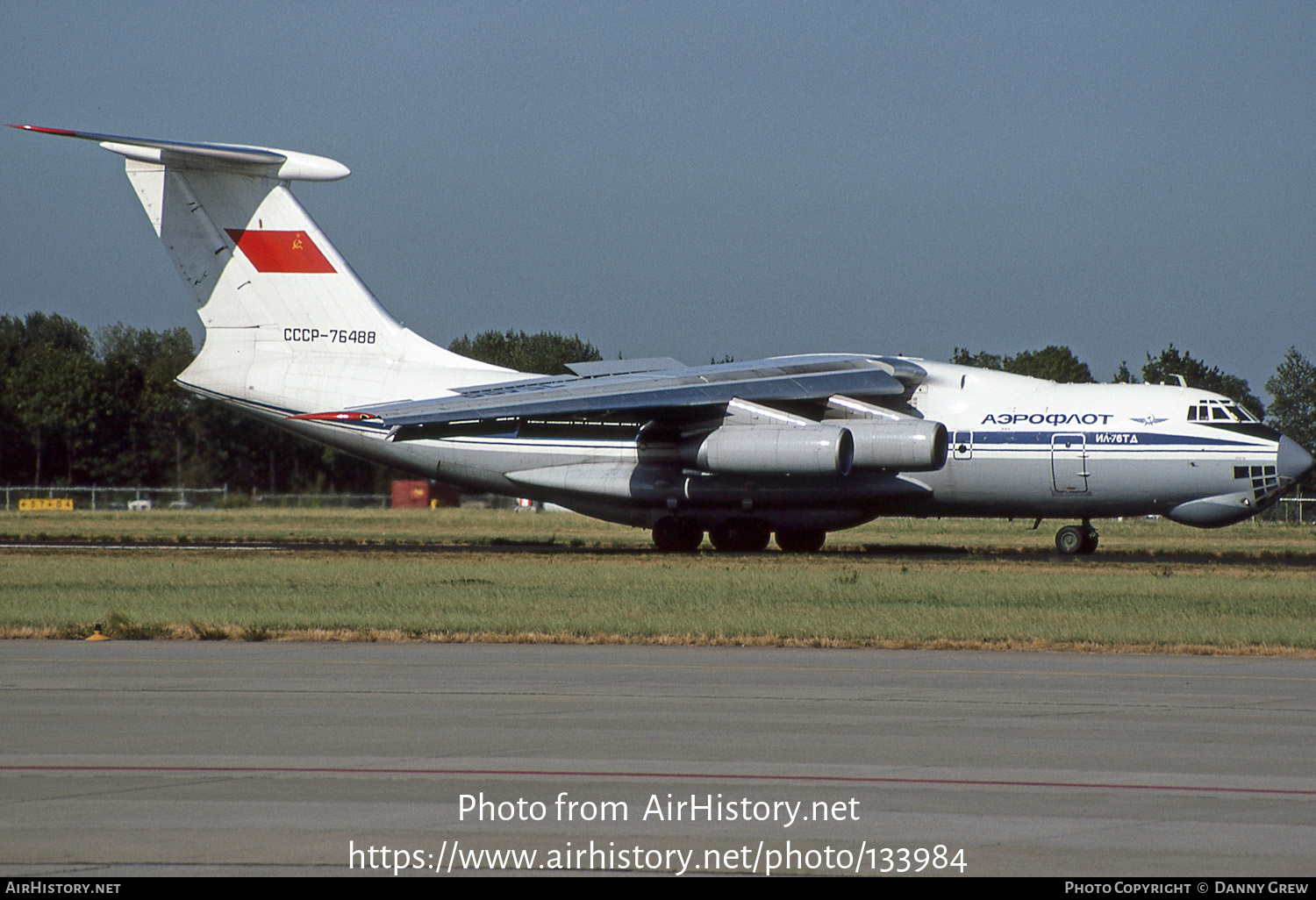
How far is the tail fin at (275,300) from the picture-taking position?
2922 cm

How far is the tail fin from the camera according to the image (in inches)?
1150

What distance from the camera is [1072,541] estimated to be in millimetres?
27516

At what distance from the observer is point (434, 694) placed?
10.8 metres

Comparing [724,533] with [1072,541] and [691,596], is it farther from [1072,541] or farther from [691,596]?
[691,596]

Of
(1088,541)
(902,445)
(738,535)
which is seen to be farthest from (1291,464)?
(738,535)

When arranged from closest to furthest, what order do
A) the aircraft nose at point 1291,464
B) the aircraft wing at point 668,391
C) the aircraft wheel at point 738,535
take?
the aircraft nose at point 1291,464 < the aircraft wing at point 668,391 < the aircraft wheel at point 738,535

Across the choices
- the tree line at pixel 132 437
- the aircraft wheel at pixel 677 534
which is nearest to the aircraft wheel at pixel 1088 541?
the aircraft wheel at pixel 677 534

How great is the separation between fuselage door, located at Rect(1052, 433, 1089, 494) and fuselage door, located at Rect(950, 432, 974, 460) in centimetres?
143

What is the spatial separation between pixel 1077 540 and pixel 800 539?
5251 mm

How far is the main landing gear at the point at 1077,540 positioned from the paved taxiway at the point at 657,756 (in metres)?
14.4

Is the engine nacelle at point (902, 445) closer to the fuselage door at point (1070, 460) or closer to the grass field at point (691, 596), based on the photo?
the grass field at point (691, 596)

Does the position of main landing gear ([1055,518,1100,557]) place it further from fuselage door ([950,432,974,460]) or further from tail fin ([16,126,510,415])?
tail fin ([16,126,510,415])

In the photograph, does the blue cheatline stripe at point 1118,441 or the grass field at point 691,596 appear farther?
the blue cheatline stripe at point 1118,441

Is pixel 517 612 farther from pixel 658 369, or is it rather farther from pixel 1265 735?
pixel 658 369
